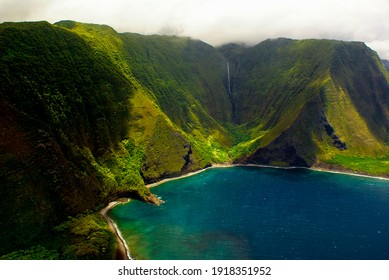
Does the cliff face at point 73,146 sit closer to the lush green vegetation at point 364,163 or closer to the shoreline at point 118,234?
the lush green vegetation at point 364,163

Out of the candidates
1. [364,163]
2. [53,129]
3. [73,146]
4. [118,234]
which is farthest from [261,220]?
[364,163]

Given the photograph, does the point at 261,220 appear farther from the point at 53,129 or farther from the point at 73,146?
the point at 53,129

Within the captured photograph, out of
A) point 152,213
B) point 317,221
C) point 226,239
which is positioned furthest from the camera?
point 152,213

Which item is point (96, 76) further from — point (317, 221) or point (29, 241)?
point (317, 221)

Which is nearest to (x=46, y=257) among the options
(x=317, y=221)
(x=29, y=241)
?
(x=29, y=241)

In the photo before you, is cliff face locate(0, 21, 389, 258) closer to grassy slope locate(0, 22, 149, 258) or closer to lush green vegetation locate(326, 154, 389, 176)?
grassy slope locate(0, 22, 149, 258)

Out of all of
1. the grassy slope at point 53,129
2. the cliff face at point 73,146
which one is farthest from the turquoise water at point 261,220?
the grassy slope at point 53,129

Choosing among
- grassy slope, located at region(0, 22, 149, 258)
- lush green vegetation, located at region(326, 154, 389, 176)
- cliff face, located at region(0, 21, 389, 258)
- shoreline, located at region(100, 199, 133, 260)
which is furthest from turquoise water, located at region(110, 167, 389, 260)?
grassy slope, located at region(0, 22, 149, 258)

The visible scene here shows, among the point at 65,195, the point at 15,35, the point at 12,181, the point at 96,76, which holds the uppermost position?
the point at 15,35
